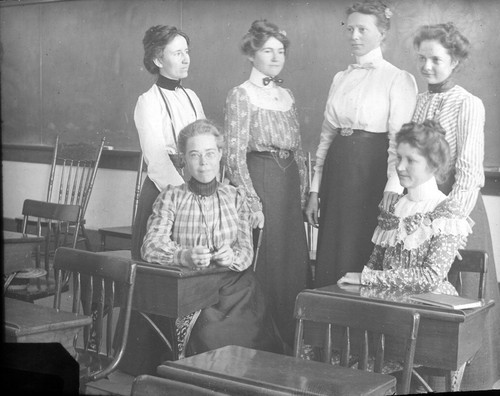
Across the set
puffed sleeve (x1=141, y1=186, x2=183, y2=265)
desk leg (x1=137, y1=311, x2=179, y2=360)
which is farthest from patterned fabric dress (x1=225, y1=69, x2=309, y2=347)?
desk leg (x1=137, y1=311, x2=179, y2=360)

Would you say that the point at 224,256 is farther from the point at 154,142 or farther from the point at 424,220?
the point at 424,220

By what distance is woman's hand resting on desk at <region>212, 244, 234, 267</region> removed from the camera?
271cm

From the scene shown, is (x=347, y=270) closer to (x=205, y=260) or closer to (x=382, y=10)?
(x=205, y=260)

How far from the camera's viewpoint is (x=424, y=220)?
2.53 m

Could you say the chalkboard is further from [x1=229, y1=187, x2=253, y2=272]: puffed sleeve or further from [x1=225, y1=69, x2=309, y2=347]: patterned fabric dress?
[x1=229, y1=187, x2=253, y2=272]: puffed sleeve

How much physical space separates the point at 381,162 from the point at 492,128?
1.16 ft

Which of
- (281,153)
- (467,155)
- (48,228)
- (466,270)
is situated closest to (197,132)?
(281,153)

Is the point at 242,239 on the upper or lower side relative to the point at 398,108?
lower

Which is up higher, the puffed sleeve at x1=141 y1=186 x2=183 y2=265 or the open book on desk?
the puffed sleeve at x1=141 y1=186 x2=183 y2=265

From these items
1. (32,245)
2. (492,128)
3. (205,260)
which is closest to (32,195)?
(32,245)

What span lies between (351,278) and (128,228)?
0.78 m

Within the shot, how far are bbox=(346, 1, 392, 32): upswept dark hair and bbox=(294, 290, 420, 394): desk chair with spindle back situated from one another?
85 centimetres

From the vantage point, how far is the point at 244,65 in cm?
273

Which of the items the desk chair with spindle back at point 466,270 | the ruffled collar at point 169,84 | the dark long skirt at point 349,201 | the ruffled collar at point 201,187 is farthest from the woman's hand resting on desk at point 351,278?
the ruffled collar at point 169,84
